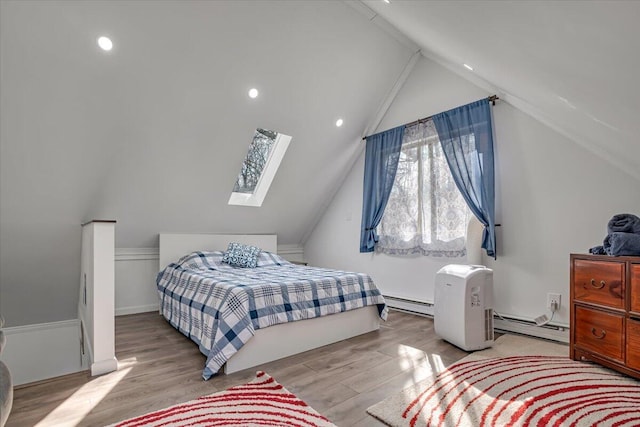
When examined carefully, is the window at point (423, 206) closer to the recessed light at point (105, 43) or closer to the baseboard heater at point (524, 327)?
the baseboard heater at point (524, 327)

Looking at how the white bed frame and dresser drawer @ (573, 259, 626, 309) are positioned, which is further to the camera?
the white bed frame

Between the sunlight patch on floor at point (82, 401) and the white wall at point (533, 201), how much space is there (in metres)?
2.96

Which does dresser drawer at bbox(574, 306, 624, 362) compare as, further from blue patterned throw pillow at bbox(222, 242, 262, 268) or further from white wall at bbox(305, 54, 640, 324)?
blue patterned throw pillow at bbox(222, 242, 262, 268)

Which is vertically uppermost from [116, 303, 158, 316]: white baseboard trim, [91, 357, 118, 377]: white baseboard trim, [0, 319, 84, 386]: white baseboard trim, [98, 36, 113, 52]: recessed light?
[98, 36, 113, 52]: recessed light

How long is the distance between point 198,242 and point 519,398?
11.7 ft

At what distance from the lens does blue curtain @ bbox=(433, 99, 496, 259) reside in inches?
125

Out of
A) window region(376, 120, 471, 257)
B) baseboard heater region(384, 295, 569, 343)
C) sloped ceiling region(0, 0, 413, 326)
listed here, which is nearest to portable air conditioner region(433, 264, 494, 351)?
baseboard heater region(384, 295, 569, 343)

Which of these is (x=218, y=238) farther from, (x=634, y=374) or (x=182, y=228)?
(x=634, y=374)

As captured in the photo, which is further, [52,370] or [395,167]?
[395,167]

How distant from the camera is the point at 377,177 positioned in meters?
4.29

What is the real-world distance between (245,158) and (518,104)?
2.75 metres

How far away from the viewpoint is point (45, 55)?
7.54ft

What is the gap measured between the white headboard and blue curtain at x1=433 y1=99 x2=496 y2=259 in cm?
265

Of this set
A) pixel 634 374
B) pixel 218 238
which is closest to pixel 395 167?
pixel 218 238
